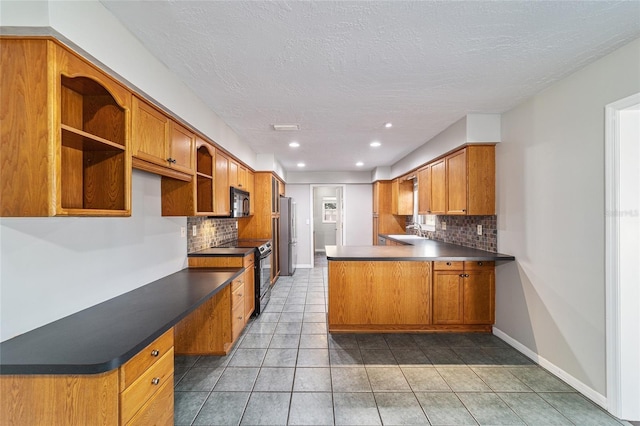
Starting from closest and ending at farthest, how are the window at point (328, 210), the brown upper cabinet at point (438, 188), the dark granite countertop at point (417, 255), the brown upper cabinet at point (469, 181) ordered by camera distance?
the dark granite countertop at point (417, 255)
the brown upper cabinet at point (469, 181)
the brown upper cabinet at point (438, 188)
the window at point (328, 210)

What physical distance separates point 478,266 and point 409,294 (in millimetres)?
862

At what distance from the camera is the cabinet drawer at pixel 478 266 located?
10.3ft

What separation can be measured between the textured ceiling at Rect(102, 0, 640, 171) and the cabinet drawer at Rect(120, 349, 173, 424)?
1.84 m

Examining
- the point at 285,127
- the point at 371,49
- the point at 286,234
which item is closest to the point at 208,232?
the point at 285,127

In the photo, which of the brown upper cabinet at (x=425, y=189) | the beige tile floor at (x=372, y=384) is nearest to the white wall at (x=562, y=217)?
the beige tile floor at (x=372, y=384)

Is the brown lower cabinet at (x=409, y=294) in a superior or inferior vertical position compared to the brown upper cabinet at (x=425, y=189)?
inferior

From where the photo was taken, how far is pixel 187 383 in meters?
2.20

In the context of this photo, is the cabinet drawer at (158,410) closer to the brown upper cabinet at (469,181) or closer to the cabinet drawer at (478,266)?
the cabinet drawer at (478,266)

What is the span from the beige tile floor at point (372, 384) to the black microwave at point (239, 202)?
5.09 ft

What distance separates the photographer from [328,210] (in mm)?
9453

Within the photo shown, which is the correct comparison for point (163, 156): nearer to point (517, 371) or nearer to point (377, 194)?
point (517, 371)

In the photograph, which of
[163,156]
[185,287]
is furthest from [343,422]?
[163,156]

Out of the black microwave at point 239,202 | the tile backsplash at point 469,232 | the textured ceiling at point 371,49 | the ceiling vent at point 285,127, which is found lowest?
the tile backsplash at point 469,232

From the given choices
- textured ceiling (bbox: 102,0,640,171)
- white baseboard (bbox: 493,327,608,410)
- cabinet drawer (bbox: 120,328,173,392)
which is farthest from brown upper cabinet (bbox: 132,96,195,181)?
white baseboard (bbox: 493,327,608,410)
